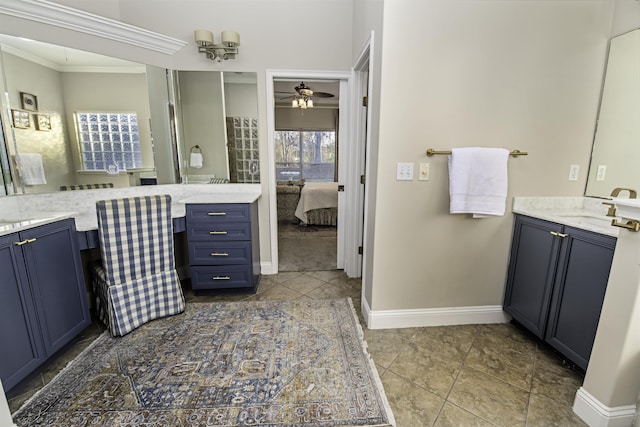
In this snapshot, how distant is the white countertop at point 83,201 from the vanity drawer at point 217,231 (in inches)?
6.8

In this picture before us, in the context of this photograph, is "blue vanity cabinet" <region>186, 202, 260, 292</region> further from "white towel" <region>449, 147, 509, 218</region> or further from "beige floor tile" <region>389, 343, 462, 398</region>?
"white towel" <region>449, 147, 509, 218</region>

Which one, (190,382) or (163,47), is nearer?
(190,382)

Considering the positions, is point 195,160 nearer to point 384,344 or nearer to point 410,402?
point 384,344

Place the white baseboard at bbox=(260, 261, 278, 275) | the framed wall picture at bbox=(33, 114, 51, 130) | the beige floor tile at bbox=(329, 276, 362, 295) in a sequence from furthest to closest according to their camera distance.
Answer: the white baseboard at bbox=(260, 261, 278, 275), the beige floor tile at bbox=(329, 276, 362, 295), the framed wall picture at bbox=(33, 114, 51, 130)

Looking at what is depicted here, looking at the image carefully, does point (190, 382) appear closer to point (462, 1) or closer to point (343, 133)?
point (343, 133)

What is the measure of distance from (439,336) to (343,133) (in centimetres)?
201

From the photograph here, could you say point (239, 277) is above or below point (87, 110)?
below

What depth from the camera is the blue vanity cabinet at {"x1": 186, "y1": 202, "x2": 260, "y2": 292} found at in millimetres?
2486

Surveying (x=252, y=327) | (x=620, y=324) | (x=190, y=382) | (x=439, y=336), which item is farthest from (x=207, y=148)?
(x=620, y=324)

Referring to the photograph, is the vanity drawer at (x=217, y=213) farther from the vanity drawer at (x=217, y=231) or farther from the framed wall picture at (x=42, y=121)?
the framed wall picture at (x=42, y=121)

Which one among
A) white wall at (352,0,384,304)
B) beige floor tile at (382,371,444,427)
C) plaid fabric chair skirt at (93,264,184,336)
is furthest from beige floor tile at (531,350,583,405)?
plaid fabric chair skirt at (93,264,184,336)

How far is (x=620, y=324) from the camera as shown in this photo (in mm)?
1269

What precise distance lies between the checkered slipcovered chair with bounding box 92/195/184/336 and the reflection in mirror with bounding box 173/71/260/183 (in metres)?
0.88

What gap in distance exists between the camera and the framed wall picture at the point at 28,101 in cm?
196
